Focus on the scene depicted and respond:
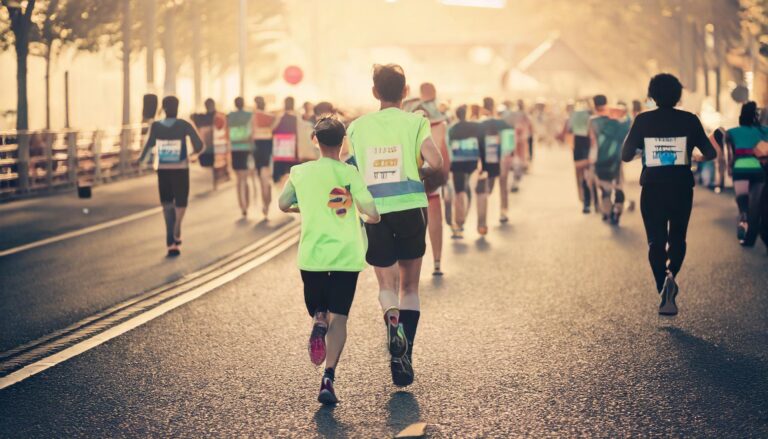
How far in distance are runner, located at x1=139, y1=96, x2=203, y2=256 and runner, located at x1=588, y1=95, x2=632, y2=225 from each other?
581 cm

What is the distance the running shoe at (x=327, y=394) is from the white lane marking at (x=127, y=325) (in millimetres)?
1823

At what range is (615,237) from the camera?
15.7 metres

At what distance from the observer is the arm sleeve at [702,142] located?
928 centimetres

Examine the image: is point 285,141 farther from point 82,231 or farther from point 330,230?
point 330,230

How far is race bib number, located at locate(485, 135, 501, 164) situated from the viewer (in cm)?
1656

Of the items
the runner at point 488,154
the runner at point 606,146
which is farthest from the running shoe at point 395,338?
the runner at point 606,146

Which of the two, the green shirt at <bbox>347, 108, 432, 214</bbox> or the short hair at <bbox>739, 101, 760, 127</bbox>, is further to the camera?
the short hair at <bbox>739, 101, 760, 127</bbox>

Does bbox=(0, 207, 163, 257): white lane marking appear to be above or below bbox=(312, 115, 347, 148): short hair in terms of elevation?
below

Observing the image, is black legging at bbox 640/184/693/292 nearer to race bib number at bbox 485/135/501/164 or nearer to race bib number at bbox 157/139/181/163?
race bib number at bbox 157/139/181/163

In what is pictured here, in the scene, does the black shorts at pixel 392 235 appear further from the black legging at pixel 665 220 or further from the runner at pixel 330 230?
the black legging at pixel 665 220

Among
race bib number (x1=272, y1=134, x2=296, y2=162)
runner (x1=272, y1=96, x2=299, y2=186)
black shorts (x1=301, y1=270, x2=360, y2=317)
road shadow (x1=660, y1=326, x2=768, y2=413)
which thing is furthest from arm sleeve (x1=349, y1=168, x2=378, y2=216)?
race bib number (x1=272, y1=134, x2=296, y2=162)

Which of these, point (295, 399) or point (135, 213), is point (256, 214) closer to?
point (135, 213)

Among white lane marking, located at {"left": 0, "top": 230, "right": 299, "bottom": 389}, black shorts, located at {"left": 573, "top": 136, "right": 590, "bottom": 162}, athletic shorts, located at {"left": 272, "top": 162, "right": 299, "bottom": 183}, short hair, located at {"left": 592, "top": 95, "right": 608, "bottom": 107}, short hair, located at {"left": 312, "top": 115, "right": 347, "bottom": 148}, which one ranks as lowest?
white lane marking, located at {"left": 0, "top": 230, "right": 299, "bottom": 389}

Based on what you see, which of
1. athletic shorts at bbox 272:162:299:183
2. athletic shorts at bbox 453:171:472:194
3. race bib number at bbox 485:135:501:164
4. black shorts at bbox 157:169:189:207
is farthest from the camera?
athletic shorts at bbox 272:162:299:183
